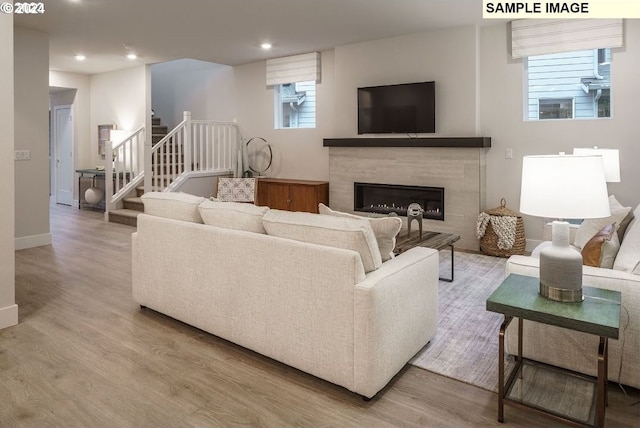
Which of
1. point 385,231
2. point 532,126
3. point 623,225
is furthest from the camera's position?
point 532,126

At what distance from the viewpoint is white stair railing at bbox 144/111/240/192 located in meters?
7.43

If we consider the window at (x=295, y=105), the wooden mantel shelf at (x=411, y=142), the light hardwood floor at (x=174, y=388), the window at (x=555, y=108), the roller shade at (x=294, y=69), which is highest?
the roller shade at (x=294, y=69)

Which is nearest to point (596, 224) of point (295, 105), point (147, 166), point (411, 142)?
point (411, 142)

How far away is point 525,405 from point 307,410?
95 centimetres

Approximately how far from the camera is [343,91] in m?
6.45

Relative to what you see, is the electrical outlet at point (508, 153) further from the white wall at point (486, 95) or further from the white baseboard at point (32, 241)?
the white baseboard at point (32, 241)

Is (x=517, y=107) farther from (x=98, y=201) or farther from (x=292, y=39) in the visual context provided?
(x=98, y=201)

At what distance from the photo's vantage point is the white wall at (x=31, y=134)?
216 inches

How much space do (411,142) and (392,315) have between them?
3.84 metres

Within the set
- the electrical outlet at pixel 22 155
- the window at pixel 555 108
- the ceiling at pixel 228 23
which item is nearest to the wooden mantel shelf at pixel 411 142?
the window at pixel 555 108

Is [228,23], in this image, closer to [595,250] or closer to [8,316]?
[8,316]

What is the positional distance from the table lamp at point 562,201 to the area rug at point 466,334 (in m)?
0.65

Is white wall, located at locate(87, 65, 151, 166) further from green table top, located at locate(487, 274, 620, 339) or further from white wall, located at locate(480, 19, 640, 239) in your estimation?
green table top, located at locate(487, 274, 620, 339)

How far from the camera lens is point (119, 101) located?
847 centimetres
